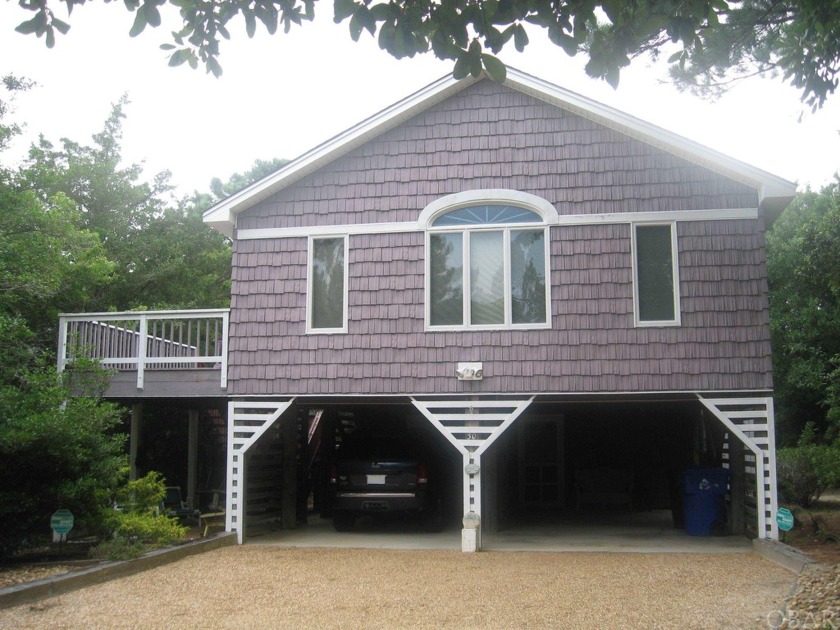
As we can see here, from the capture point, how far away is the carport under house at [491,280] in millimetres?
10625

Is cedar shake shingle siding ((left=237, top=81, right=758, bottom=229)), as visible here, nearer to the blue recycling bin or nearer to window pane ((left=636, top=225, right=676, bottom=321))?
window pane ((left=636, top=225, right=676, bottom=321))

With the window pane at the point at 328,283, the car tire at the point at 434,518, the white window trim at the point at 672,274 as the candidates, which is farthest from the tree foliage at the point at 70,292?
the white window trim at the point at 672,274

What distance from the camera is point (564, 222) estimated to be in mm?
11008

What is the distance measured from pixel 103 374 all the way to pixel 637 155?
7.69 m

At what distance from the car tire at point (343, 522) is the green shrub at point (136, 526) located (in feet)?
8.21

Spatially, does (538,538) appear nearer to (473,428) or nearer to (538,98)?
(473,428)

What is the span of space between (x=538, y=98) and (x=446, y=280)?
8.80 ft

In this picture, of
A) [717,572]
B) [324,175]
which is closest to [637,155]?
[324,175]

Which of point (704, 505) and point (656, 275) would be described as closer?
point (656, 275)

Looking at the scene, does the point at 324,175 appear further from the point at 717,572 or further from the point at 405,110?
the point at 717,572

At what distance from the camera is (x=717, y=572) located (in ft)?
28.4

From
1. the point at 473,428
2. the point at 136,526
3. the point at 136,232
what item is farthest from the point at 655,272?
the point at 136,232

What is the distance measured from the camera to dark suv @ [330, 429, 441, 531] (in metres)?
11.6

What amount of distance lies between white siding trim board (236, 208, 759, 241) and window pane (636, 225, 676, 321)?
17 cm
